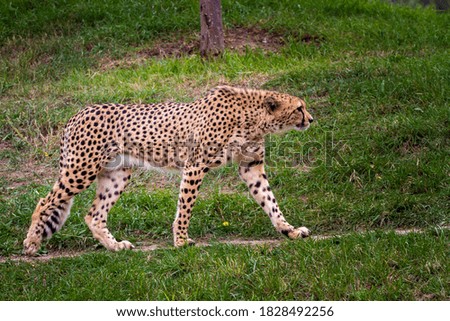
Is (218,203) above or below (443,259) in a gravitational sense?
below

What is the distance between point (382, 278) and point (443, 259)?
19.3 inches

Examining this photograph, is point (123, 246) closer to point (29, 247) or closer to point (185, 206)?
point (185, 206)

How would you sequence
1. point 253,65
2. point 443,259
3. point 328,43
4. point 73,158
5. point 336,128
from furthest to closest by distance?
1. point 328,43
2. point 253,65
3. point 336,128
4. point 73,158
5. point 443,259

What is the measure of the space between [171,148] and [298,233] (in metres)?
1.32

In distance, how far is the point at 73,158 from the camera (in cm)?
714

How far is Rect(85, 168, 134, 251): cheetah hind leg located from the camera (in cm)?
728

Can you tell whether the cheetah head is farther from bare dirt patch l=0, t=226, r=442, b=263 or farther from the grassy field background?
bare dirt patch l=0, t=226, r=442, b=263

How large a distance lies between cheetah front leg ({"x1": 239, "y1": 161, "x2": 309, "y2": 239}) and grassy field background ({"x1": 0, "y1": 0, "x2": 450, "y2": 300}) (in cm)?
24

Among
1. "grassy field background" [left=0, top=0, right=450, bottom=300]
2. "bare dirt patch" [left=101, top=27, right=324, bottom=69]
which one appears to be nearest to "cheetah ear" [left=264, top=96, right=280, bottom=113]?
"grassy field background" [left=0, top=0, right=450, bottom=300]

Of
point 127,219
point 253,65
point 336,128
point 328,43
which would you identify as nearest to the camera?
point 127,219
